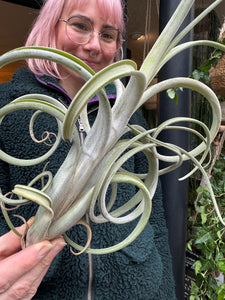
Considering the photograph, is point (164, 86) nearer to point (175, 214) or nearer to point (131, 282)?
point (131, 282)

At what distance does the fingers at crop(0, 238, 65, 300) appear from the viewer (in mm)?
270

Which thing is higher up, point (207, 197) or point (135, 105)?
point (135, 105)

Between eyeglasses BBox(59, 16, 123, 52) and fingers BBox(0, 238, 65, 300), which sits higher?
eyeglasses BBox(59, 16, 123, 52)

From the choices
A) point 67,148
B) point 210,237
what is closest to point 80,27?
point 67,148

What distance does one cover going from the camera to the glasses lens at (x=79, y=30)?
1.58 feet

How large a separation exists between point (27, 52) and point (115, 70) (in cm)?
6

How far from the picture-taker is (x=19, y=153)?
0.49 metres

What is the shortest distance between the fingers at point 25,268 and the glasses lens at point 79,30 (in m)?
0.36

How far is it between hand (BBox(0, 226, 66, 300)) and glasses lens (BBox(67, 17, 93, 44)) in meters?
0.36

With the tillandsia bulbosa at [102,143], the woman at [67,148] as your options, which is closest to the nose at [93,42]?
the woman at [67,148]

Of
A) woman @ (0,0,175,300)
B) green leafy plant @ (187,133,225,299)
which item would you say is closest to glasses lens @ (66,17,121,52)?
woman @ (0,0,175,300)

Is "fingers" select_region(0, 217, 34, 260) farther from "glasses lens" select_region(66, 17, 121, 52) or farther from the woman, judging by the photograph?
"glasses lens" select_region(66, 17, 121, 52)

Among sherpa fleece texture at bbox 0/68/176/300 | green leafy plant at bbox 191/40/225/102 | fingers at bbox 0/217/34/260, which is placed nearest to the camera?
fingers at bbox 0/217/34/260

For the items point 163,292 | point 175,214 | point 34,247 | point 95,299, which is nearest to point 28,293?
point 34,247
